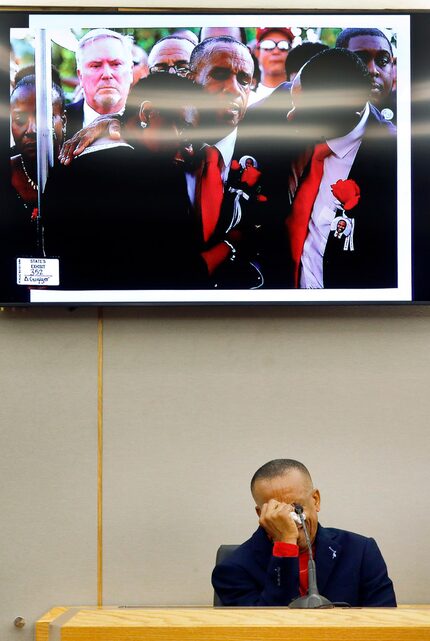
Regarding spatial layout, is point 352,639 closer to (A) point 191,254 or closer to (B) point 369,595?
(B) point 369,595

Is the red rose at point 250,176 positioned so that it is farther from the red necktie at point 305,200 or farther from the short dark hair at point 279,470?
the short dark hair at point 279,470

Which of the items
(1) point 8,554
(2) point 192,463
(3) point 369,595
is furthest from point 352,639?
(1) point 8,554

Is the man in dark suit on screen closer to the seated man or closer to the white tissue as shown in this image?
the seated man

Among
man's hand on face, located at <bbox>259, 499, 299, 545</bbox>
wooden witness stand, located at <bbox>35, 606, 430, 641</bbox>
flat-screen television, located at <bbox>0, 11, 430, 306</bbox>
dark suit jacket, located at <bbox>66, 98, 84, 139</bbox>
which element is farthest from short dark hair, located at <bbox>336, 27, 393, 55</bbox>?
wooden witness stand, located at <bbox>35, 606, 430, 641</bbox>

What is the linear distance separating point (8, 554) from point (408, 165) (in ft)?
7.02

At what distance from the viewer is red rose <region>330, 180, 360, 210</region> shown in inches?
140

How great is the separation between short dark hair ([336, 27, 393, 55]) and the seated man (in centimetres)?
170

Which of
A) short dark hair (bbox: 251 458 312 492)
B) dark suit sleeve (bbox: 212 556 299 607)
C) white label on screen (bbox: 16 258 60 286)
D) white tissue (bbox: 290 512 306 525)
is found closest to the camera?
dark suit sleeve (bbox: 212 556 299 607)

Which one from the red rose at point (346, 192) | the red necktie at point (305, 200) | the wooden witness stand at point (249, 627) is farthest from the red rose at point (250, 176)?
the wooden witness stand at point (249, 627)

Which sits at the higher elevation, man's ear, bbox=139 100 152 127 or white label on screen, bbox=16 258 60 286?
man's ear, bbox=139 100 152 127

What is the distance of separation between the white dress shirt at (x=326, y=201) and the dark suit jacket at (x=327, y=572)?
3.71 feet

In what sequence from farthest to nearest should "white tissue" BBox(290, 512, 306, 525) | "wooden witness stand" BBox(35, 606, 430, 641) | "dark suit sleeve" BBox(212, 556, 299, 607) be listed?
"white tissue" BBox(290, 512, 306, 525), "dark suit sleeve" BBox(212, 556, 299, 607), "wooden witness stand" BBox(35, 606, 430, 641)

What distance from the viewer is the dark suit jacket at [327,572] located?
104 inches

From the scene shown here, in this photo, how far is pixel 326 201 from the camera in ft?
11.7
